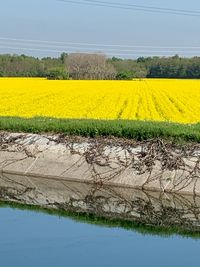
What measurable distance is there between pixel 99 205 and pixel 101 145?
471 centimetres

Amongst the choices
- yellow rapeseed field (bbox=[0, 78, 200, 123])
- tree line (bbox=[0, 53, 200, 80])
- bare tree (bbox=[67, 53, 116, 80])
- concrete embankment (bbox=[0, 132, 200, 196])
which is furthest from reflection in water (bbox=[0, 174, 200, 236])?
bare tree (bbox=[67, 53, 116, 80])

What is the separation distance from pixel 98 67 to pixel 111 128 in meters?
74.3

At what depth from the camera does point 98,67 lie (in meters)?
96.2

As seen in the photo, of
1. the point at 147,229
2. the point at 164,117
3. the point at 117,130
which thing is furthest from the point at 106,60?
the point at 147,229

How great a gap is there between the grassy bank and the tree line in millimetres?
55567

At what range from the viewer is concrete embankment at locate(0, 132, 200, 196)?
19.7m

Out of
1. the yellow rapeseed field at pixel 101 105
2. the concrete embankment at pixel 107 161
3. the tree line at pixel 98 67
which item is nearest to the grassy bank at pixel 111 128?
the concrete embankment at pixel 107 161

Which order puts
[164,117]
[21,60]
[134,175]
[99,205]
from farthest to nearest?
[21,60] → [164,117] → [134,175] → [99,205]

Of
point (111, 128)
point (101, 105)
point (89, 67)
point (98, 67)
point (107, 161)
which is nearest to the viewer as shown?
point (107, 161)

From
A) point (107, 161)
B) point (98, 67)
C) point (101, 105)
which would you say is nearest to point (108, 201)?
point (107, 161)

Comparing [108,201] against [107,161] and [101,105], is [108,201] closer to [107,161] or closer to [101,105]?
[107,161]

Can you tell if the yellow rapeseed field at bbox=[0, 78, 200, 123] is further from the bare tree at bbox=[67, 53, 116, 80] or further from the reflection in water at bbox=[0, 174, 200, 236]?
the bare tree at bbox=[67, 53, 116, 80]

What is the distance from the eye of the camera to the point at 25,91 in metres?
44.9

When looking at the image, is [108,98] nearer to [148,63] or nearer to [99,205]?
[99,205]
